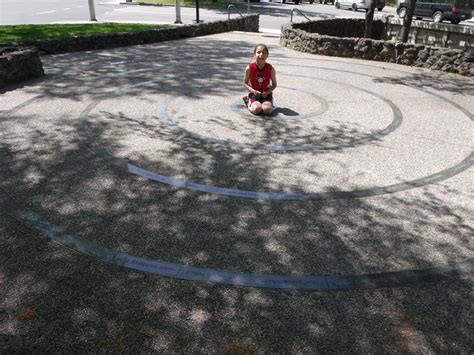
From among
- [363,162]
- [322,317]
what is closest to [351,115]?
[363,162]

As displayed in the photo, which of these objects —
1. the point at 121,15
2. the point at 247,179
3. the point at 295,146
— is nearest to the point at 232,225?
the point at 247,179

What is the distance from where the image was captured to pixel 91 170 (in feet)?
18.8

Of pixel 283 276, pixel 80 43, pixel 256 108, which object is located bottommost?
pixel 283 276

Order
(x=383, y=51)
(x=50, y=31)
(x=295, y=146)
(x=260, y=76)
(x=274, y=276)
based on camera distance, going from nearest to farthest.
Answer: (x=274, y=276), (x=295, y=146), (x=260, y=76), (x=383, y=51), (x=50, y=31)

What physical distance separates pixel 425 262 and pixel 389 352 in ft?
4.40

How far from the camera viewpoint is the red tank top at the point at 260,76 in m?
8.16

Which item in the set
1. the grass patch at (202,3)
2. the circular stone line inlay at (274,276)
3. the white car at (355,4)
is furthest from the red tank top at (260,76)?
the white car at (355,4)

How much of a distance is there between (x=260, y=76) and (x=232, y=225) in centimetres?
448

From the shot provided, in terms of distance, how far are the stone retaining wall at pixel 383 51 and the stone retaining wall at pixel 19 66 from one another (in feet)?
30.2

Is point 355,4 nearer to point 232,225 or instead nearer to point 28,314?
point 232,225

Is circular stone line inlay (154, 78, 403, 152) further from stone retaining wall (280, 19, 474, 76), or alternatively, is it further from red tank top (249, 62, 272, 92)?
stone retaining wall (280, 19, 474, 76)

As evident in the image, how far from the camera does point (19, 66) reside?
397 inches

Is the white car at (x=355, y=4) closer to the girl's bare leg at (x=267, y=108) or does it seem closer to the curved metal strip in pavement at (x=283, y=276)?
the girl's bare leg at (x=267, y=108)

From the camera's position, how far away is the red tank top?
8.16 meters
